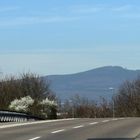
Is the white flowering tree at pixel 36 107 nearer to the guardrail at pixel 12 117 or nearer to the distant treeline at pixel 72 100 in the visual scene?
the distant treeline at pixel 72 100

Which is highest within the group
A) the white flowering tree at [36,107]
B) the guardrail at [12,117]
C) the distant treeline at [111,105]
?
the distant treeline at [111,105]

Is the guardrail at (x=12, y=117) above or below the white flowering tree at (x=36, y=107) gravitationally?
below

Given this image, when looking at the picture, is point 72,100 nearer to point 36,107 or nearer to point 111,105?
point 111,105

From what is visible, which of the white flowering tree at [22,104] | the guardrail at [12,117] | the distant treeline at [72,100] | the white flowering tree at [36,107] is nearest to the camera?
the guardrail at [12,117]

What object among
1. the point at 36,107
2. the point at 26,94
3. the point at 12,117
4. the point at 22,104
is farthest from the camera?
the point at 26,94

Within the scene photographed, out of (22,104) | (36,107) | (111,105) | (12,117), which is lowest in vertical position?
(12,117)

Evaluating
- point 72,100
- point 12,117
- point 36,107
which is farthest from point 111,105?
point 12,117

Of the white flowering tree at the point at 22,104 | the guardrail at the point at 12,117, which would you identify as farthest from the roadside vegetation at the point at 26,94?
the guardrail at the point at 12,117

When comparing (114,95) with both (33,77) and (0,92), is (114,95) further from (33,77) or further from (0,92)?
(0,92)

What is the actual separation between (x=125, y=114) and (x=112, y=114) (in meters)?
1.93

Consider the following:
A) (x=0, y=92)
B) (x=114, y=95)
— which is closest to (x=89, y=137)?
(x=0, y=92)

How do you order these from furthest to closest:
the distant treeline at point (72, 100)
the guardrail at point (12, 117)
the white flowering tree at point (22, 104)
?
the distant treeline at point (72, 100)
the white flowering tree at point (22, 104)
the guardrail at point (12, 117)

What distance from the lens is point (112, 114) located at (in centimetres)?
7862

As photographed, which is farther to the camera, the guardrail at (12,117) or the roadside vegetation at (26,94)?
the roadside vegetation at (26,94)
